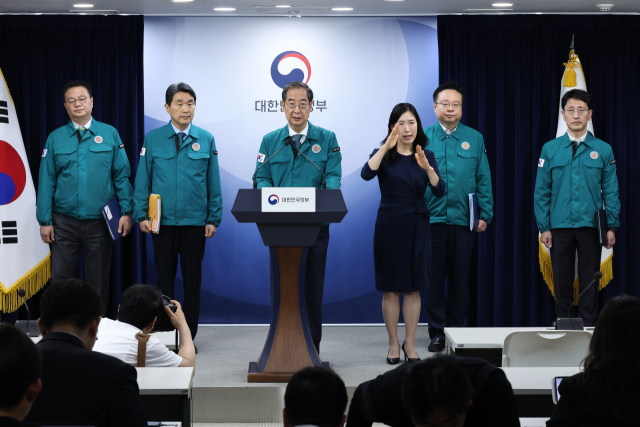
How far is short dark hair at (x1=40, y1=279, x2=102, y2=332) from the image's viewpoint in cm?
180

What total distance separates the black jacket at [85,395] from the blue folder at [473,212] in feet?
10.6

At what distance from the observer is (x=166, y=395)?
2223mm

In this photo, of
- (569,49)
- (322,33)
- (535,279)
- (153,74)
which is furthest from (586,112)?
(153,74)

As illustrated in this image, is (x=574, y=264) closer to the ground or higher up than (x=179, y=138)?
closer to the ground

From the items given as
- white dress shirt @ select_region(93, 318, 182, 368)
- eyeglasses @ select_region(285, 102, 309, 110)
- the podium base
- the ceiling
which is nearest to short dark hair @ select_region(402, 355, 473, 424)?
white dress shirt @ select_region(93, 318, 182, 368)

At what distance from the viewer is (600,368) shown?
1.52 meters

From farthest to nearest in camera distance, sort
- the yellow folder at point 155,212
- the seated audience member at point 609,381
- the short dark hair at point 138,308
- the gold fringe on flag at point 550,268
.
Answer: the gold fringe on flag at point 550,268 → the yellow folder at point 155,212 → the short dark hair at point 138,308 → the seated audience member at point 609,381

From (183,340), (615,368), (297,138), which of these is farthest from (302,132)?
(615,368)

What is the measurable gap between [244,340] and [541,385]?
9.80 ft

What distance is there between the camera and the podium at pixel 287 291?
340 cm

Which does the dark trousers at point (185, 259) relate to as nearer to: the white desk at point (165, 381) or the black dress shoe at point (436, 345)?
the black dress shoe at point (436, 345)

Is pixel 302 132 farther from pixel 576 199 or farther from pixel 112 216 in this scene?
pixel 576 199

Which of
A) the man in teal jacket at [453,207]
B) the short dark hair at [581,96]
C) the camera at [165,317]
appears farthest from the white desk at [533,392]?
the short dark hair at [581,96]

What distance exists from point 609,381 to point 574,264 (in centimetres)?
344
